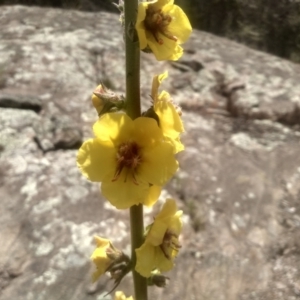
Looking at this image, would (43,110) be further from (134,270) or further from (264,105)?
(134,270)

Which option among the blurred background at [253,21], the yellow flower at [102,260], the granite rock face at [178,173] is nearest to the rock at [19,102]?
the granite rock face at [178,173]

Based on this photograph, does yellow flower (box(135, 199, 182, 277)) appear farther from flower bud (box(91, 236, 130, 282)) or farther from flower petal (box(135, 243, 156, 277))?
flower bud (box(91, 236, 130, 282))

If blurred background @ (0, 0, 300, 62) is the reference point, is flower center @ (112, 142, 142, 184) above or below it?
above

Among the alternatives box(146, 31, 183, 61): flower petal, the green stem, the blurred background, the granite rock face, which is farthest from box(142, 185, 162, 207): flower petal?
the blurred background

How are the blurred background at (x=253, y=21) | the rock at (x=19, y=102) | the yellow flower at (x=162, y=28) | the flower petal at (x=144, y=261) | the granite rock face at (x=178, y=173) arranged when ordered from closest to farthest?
1. the yellow flower at (x=162, y=28)
2. the flower petal at (x=144, y=261)
3. the granite rock face at (x=178, y=173)
4. the rock at (x=19, y=102)
5. the blurred background at (x=253, y=21)

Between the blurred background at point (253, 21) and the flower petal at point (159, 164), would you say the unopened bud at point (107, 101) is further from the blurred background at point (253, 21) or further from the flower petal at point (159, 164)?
the blurred background at point (253, 21)
